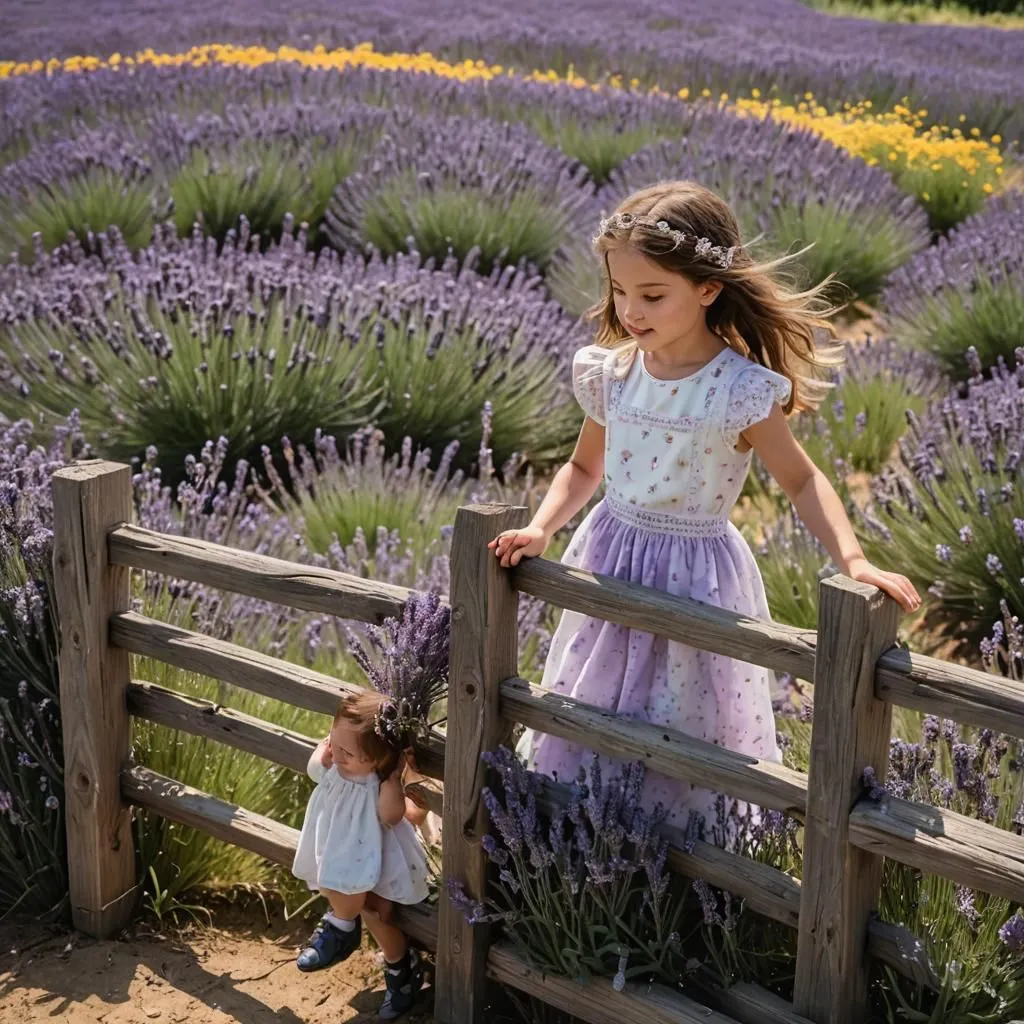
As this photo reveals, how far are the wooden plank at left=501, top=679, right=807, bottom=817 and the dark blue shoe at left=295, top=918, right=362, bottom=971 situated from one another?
1.90 ft

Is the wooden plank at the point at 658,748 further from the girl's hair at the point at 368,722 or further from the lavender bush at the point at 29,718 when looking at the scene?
the lavender bush at the point at 29,718

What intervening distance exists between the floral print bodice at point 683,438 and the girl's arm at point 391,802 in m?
0.63

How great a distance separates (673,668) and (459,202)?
4791 mm

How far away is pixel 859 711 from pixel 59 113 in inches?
320

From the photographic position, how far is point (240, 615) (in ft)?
11.5

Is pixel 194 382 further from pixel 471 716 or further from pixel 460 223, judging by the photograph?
pixel 471 716

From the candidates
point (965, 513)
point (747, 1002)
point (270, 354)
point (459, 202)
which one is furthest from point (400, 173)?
point (747, 1002)

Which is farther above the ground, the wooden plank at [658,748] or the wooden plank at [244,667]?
the wooden plank at [658,748]

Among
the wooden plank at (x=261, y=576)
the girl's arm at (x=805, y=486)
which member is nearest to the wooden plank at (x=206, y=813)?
the wooden plank at (x=261, y=576)

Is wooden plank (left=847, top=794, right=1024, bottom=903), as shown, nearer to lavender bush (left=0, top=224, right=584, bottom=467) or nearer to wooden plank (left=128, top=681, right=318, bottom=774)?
wooden plank (left=128, top=681, right=318, bottom=774)

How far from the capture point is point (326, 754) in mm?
2580

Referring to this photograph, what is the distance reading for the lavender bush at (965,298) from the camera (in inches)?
235

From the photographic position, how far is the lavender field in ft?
9.79

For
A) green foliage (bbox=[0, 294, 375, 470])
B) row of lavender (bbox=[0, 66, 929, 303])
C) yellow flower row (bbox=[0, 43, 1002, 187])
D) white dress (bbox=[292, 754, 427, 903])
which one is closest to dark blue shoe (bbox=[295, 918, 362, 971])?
white dress (bbox=[292, 754, 427, 903])
